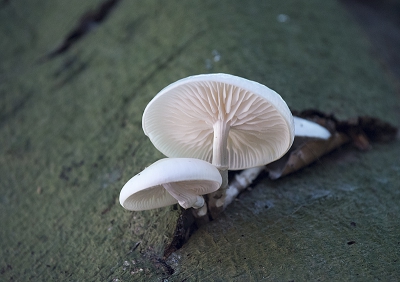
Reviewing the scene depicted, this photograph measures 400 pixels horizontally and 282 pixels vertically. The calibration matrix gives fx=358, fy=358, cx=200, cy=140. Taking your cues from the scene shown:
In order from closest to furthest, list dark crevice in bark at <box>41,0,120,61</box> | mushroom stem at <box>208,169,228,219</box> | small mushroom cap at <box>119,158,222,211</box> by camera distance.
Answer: small mushroom cap at <box>119,158,222,211</box>, mushroom stem at <box>208,169,228,219</box>, dark crevice in bark at <box>41,0,120,61</box>

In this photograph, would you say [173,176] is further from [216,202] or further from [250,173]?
[250,173]

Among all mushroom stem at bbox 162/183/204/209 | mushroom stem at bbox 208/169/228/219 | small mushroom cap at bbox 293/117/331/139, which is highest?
mushroom stem at bbox 162/183/204/209

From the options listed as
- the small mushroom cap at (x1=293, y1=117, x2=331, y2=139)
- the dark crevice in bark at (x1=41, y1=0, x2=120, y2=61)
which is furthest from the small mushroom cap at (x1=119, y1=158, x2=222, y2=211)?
the dark crevice in bark at (x1=41, y1=0, x2=120, y2=61)

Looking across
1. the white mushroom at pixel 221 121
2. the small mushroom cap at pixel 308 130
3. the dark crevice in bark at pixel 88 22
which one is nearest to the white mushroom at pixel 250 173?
the small mushroom cap at pixel 308 130

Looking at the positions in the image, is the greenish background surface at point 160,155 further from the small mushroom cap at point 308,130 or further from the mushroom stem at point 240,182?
the small mushroom cap at point 308,130

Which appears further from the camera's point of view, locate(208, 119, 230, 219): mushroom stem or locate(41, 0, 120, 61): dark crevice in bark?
locate(41, 0, 120, 61): dark crevice in bark

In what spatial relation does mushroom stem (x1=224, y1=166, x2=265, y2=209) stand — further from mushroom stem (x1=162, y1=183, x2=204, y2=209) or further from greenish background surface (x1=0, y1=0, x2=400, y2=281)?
mushroom stem (x1=162, y1=183, x2=204, y2=209)

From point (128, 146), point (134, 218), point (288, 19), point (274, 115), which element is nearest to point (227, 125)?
point (274, 115)

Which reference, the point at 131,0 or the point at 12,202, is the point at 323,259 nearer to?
the point at 12,202

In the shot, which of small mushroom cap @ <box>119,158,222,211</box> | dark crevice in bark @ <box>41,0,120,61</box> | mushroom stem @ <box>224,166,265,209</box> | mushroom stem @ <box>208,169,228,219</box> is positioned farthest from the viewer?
dark crevice in bark @ <box>41,0,120,61</box>
